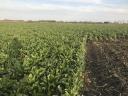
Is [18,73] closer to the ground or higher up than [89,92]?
higher up

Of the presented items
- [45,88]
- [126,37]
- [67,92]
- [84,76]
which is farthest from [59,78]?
[126,37]

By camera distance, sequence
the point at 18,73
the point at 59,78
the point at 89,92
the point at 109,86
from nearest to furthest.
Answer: the point at 59,78 → the point at 18,73 → the point at 89,92 → the point at 109,86

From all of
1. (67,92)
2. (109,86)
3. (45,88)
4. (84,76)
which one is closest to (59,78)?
(45,88)

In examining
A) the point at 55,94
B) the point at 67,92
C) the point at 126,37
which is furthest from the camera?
the point at 126,37

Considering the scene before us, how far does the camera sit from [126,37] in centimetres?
3884

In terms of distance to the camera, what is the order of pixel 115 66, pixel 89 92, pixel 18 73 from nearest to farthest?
pixel 18 73
pixel 89 92
pixel 115 66

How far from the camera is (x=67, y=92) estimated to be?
7609 mm

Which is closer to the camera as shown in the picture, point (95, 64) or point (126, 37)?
point (95, 64)

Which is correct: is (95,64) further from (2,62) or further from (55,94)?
(55,94)

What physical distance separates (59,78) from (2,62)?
3253 millimetres

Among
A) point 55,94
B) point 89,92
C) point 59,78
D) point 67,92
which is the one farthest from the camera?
point 89,92

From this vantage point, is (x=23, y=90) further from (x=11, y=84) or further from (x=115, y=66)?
(x=115, y=66)

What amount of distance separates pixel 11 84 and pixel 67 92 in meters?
Answer: 1.57

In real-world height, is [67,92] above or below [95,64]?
above
